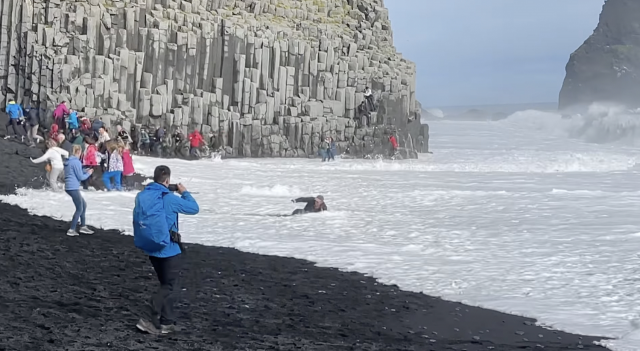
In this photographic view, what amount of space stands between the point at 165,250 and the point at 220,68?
34.4 meters

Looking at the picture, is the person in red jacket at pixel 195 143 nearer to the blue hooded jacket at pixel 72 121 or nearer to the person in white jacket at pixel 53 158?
the blue hooded jacket at pixel 72 121

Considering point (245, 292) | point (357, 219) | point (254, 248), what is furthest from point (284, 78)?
point (245, 292)

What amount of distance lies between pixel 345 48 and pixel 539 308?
127ft

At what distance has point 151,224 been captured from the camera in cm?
841

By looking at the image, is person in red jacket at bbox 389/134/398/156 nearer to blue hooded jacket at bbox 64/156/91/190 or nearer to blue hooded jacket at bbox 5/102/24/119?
blue hooded jacket at bbox 5/102/24/119

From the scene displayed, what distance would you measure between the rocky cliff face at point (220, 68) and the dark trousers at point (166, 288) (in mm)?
27900

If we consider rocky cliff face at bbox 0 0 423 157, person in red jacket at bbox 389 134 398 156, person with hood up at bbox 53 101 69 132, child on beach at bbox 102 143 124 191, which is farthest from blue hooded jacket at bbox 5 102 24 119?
person in red jacket at bbox 389 134 398 156

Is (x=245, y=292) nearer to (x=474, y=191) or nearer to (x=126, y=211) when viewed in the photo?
(x=126, y=211)

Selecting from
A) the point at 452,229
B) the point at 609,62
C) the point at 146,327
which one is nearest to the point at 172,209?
the point at 146,327

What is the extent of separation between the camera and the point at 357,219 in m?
19.2

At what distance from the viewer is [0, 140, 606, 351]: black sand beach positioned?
872 centimetres

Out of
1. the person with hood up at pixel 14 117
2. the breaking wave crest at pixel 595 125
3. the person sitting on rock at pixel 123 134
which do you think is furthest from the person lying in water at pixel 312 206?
the breaking wave crest at pixel 595 125

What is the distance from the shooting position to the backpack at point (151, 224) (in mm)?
8398

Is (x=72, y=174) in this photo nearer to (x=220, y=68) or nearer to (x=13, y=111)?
(x=13, y=111)
